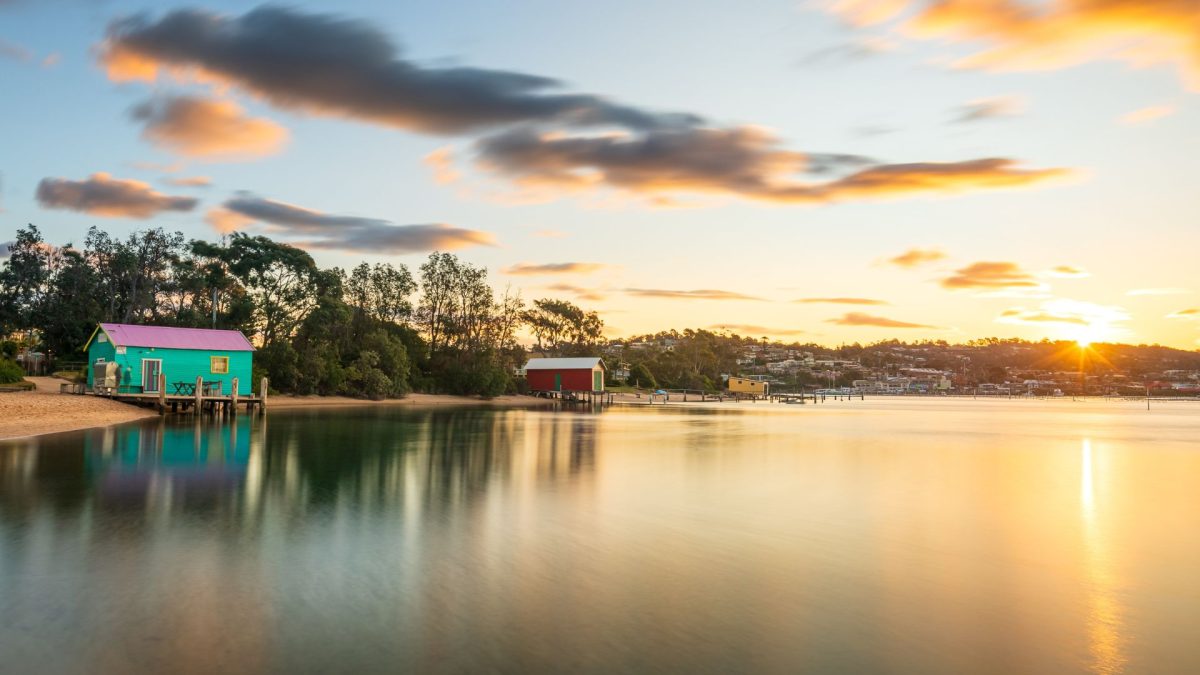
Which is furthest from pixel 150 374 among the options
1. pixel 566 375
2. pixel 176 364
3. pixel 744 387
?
pixel 744 387

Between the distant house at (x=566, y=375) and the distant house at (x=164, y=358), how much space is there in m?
40.0

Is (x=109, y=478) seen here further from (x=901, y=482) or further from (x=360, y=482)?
(x=901, y=482)

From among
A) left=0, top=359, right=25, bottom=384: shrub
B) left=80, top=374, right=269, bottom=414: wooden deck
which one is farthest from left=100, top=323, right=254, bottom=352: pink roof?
left=0, top=359, right=25, bottom=384: shrub

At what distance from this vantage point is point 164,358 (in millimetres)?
42062

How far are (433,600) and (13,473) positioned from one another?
45.9 ft

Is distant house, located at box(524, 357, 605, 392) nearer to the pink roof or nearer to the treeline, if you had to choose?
the treeline

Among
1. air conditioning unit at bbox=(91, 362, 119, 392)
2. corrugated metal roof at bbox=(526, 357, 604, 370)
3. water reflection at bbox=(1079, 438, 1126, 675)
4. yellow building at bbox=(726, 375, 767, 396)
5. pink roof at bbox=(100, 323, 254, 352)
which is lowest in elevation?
water reflection at bbox=(1079, 438, 1126, 675)

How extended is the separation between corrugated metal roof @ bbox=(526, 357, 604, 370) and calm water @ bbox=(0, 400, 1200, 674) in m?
58.3

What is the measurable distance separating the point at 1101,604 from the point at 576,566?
655cm

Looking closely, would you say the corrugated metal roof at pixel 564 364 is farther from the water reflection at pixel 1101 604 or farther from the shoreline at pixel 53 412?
the water reflection at pixel 1101 604

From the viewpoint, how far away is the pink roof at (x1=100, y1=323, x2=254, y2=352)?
4109cm

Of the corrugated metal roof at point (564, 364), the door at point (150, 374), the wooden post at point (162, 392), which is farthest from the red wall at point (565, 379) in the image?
the door at point (150, 374)

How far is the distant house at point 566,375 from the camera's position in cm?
A: 8206

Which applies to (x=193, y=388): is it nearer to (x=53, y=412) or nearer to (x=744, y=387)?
(x=53, y=412)
